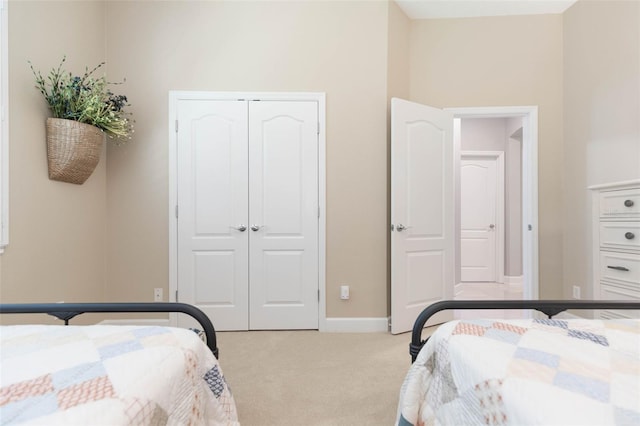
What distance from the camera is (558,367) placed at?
0.77 m

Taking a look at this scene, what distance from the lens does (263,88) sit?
2975 millimetres

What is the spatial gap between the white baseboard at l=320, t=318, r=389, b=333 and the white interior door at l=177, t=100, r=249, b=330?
73 centimetres

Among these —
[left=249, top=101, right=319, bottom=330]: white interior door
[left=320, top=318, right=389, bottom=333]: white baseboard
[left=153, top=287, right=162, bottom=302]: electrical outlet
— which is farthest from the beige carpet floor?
[left=153, top=287, right=162, bottom=302]: electrical outlet

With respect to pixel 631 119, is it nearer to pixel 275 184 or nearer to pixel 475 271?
pixel 275 184

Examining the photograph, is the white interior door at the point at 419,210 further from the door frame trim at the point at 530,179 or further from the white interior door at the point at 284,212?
the white interior door at the point at 284,212

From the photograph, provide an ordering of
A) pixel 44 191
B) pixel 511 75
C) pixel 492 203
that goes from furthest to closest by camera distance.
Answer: pixel 492 203, pixel 511 75, pixel 44 191

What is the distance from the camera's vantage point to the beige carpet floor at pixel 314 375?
1704 mm

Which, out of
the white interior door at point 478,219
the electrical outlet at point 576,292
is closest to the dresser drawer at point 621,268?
the electrical outlet at point 576,292

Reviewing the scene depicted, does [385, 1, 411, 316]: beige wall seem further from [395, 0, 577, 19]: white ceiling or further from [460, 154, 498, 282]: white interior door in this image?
[460, 154, 498, 282]: white interior door

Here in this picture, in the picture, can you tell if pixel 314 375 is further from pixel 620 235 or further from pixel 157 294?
pixel 620 235

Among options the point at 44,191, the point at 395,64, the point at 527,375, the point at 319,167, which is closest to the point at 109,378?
the point at 527,375

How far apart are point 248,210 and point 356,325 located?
1.36 meters

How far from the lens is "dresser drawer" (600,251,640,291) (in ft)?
6.49

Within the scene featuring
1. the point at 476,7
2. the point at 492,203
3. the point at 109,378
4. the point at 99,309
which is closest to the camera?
the point at 109,378
